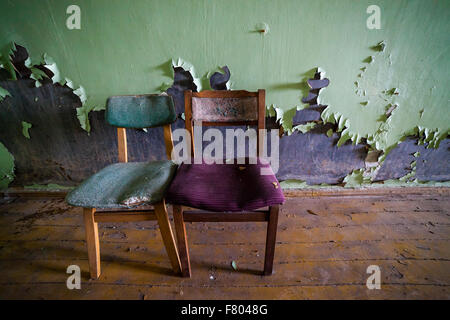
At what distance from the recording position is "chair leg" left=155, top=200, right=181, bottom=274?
3.35 feet

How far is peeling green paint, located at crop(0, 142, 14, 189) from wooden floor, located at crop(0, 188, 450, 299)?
Result: 8.0 inches

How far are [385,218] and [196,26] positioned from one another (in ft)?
6.34

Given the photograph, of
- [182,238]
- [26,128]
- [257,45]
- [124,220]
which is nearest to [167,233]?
[182,238]

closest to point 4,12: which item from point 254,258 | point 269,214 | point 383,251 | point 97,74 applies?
point 97,74

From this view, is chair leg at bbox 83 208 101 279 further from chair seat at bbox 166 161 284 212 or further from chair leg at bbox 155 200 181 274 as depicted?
chair seat at bbox 166 161 284 212

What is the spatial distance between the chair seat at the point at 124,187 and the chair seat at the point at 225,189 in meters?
0.07

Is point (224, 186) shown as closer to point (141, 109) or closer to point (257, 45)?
point (141, 109)

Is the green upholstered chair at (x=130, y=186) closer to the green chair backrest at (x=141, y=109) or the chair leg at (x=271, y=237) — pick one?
the green chair backrest at (x=141, y=109)

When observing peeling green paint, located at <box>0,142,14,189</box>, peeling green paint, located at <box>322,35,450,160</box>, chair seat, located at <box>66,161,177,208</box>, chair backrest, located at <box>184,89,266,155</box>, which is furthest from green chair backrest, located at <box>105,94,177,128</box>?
peeling green paint, located at <box>0,142,14,189</box>

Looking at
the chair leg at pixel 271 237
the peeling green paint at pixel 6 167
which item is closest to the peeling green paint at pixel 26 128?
the peeling green paint at pixel 6 167

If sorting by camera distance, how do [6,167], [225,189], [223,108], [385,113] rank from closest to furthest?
1. [225,189]
2. [223,108]
3. [385,113]
4. [6,167]

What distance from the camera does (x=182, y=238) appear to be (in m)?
1.06

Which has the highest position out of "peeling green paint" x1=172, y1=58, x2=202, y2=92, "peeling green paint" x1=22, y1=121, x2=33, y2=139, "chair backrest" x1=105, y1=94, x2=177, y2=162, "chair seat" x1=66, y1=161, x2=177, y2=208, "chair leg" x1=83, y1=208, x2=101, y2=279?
"peeling green paint" x1=172, y1=58, x2=202, y2=92

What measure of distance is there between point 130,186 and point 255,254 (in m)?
0.85
